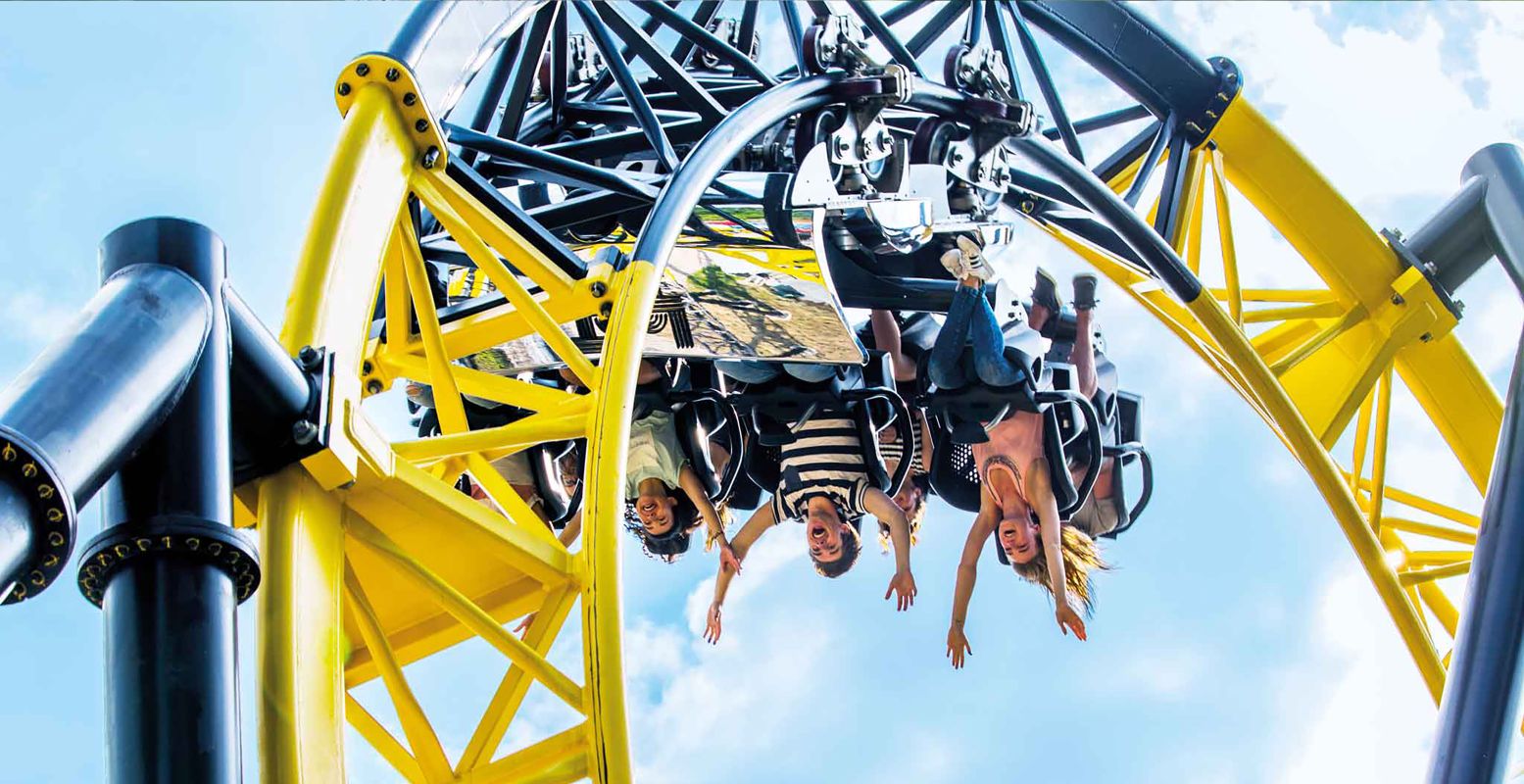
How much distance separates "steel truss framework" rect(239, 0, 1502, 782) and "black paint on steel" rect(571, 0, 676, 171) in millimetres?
17

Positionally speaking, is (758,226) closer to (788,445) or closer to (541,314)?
(541,314)

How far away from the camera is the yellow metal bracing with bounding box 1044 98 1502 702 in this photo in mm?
10773

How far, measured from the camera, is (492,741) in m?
6.06

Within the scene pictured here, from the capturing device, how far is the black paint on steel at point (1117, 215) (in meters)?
9.80

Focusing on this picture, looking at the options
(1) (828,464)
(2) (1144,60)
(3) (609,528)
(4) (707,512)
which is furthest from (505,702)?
(2) (1144,60)

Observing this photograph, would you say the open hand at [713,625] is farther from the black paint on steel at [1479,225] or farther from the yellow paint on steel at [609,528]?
the yellow paint on steel at [609,528]

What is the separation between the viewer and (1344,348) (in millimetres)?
11523

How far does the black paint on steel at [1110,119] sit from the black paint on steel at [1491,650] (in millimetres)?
2703

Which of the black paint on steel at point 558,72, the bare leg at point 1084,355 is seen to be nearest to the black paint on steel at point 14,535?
the black paint on steel at point 558,72

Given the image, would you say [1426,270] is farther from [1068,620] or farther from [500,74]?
[500,74]

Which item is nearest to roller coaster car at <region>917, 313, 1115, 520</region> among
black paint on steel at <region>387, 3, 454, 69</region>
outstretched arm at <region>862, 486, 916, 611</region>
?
outstretched arm at <region>862, 486, 916, 611</region>

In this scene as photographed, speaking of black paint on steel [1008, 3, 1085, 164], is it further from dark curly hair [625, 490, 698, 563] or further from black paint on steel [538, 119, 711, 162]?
dark curly hair [625, 490, 698, 563]

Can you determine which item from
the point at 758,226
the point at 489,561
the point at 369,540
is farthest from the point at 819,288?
the point at 369,540

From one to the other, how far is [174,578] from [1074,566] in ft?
28.1
